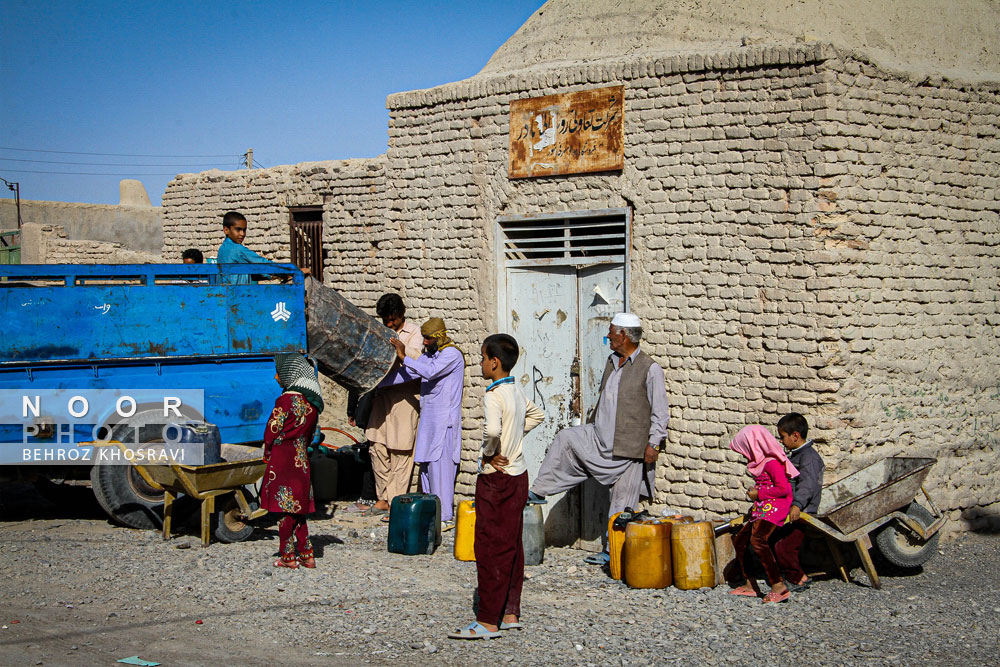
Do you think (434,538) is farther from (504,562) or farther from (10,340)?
(10,340)

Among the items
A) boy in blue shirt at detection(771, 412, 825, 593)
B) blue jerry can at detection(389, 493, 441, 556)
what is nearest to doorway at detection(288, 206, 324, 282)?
blue jerry can at detection(389, 493, 441, 556)

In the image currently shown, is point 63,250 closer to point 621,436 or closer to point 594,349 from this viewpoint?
point 594,349

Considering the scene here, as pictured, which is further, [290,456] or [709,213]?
[709,213]

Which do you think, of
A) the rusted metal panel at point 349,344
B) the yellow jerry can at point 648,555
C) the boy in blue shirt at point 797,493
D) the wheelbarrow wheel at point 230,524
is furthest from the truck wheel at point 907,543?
the wheelbarrow wheel at point 230,524

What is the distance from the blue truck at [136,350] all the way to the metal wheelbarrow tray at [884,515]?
13.8 ft

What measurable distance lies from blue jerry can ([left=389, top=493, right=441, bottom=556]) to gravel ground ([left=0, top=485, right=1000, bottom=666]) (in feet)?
0.35

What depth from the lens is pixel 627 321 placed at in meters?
6.72

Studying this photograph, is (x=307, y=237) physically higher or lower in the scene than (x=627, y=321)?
higher

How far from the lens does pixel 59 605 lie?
5.30 metres

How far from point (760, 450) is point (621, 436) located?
112 cm

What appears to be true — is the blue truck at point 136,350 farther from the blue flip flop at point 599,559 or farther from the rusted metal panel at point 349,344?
the blue flip flop at point 599,559

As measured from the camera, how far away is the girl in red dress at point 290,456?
5.93 m

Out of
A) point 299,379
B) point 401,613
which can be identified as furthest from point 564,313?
point 401,613

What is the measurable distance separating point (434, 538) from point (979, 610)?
12.1 feet
